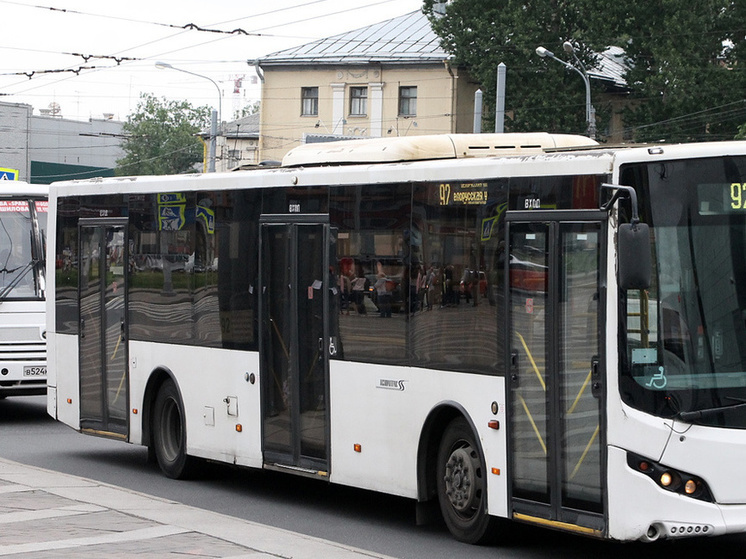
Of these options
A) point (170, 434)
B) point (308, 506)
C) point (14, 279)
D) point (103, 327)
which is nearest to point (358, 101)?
point (14, 279)

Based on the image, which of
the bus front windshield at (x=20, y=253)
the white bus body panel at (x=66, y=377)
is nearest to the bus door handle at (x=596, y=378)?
the white bus body panel at (x=66, y=377)

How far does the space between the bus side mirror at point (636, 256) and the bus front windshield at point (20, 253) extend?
11.8 m

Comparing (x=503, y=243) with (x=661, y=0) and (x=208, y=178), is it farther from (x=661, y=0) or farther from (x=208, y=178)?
(x=661, y=0)

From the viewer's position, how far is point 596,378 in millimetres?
8523

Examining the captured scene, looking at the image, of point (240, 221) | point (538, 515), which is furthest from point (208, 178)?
point (538, 515)

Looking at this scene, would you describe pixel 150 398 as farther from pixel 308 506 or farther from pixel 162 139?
pixel 162 139

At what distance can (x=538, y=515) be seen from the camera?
895 cm

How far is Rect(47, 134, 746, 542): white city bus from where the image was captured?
8.24 metres

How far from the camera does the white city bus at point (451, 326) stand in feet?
27.0

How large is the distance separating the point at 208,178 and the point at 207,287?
3.34ft

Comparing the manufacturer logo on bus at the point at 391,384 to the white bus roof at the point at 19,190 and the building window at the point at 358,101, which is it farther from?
the building window at the point at 358,101

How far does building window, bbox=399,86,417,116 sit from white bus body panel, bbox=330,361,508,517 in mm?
55004

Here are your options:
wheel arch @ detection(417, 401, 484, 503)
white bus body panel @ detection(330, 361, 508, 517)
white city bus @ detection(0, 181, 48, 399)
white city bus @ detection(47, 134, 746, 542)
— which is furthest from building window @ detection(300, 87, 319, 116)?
wheel arch @ detection(417, 401, 484, 503)

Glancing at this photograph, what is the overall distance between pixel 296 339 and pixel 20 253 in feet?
26.7
